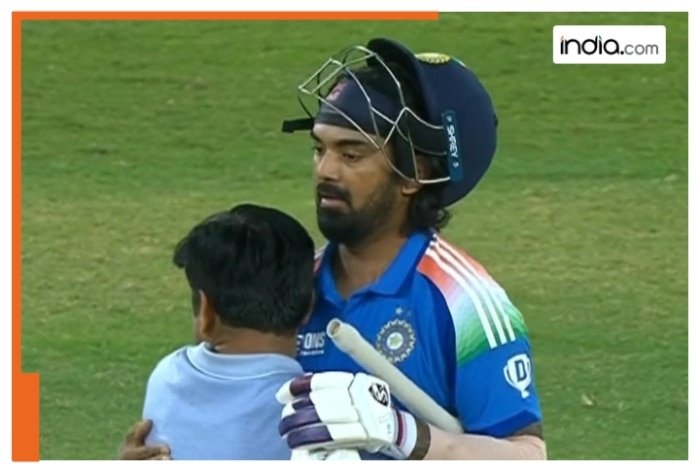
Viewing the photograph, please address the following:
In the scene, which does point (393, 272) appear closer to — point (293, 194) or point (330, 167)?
point (330, 167)

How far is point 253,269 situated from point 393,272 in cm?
26

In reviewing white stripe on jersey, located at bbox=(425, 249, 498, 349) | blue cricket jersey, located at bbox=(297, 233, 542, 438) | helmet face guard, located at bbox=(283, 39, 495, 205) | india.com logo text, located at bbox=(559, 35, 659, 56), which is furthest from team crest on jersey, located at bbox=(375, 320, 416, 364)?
india.com logo text, located at bbox=(559, 35, 659, 56)

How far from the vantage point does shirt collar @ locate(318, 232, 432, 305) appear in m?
3.35

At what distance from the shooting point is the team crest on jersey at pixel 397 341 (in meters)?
3.31

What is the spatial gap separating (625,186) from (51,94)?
10.6 feet

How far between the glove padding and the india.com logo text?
2.18 m

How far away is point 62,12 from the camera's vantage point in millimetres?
4793

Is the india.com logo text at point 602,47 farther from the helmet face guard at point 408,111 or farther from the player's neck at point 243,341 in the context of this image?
the player's neck at point 243,341

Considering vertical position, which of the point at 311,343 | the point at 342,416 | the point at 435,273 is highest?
the point at 435,273

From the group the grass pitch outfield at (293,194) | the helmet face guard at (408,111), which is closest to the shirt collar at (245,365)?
the helmet face guard at (408,111)

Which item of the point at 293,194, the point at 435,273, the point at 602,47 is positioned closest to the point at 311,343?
the point at 435,273

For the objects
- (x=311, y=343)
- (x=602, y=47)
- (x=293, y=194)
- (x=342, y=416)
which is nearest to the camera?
(x=342, y=416)

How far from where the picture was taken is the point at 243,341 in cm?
333

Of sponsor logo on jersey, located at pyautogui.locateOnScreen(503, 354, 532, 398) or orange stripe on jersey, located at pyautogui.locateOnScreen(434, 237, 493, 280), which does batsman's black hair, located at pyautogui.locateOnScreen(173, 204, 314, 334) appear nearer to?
orange stripe on jersey, located at pyautogui.locateOnScreen(434, 237, 493, 280)
